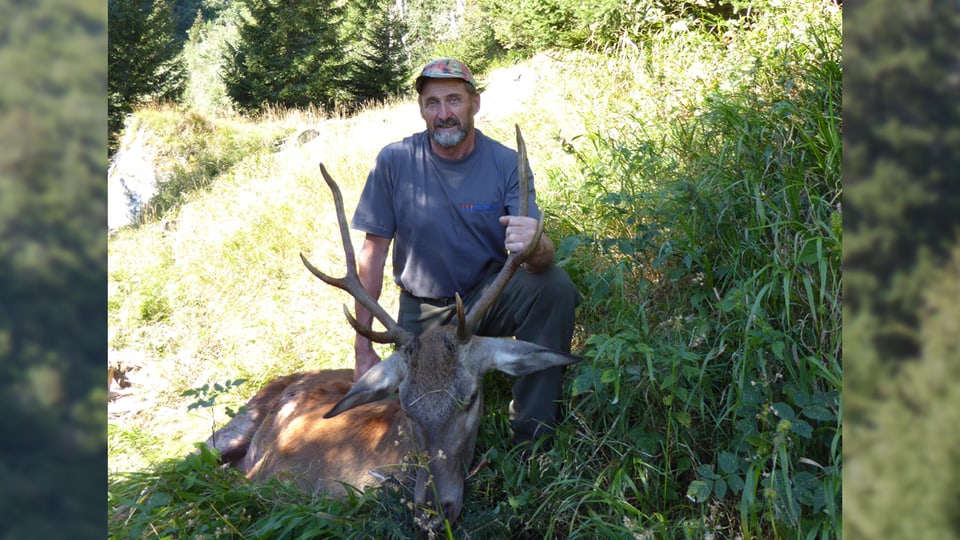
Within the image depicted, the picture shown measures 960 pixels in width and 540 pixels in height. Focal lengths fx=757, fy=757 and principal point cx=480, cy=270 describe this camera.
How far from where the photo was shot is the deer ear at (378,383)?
3.86 meters

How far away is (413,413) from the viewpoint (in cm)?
354

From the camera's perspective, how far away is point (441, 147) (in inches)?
193

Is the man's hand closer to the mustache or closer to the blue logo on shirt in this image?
the blue logo on shirt

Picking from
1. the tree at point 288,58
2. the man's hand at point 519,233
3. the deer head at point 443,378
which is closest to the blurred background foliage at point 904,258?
the deer head at point 443,378

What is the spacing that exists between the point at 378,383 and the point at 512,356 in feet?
2.35

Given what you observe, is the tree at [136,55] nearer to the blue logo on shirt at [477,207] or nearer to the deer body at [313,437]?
the deer body at [313,437]

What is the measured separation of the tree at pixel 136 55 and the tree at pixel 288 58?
323 centimetres

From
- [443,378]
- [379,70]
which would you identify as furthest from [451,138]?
[379,70]

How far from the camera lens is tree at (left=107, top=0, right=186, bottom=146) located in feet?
91.8

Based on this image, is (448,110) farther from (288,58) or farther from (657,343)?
(288,58)

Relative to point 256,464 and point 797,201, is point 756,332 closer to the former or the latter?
point 797,201

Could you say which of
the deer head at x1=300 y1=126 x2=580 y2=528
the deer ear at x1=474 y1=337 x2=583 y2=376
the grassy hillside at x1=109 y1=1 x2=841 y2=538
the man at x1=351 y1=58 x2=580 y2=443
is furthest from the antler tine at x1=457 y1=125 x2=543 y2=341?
the man at x1=351 y1=58 x2=580 y2=443

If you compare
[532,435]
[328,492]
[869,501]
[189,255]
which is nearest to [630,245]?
[532,435]

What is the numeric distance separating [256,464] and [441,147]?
237cm
